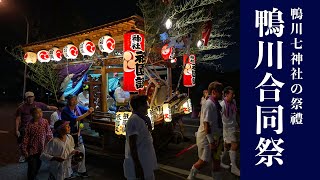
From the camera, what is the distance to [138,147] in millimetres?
3801

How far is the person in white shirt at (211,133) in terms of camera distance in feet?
18.3

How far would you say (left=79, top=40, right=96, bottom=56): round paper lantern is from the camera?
378 inches

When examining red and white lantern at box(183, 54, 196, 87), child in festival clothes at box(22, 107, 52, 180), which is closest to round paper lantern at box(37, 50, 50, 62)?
red and white lantern at box(183, 54, 196, 87)

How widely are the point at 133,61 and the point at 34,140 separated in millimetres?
3541

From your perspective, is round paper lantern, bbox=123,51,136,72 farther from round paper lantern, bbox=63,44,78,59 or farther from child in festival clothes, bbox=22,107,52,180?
round paper lantern, bbox=63,44,78,59

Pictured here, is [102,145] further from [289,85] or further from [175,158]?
[289,85]

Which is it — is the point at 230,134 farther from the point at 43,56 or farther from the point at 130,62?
the point at 43,56

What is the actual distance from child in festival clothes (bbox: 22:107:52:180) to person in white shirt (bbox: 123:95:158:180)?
270cm

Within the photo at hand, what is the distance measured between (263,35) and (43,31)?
21837 mm

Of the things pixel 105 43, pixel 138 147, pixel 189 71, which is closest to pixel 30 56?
pixel 105 43

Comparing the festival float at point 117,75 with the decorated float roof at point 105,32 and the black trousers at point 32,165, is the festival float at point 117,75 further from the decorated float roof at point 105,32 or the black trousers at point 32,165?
the black trousers at point 32,165

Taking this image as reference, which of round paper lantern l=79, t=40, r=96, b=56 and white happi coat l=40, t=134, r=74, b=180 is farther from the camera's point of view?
round paper lantern l=79, t=40, r=96, b=56

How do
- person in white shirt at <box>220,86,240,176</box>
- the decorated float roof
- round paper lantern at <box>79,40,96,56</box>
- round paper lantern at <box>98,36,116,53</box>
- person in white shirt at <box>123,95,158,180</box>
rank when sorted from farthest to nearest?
round paper lantern at <box>79,40,96,56</box> < round paper lantern at <box>98,36,116,53</box> < the decorated float roof < person in white shirt at <box>220,86,240,176</box> < person in white shirt at <box>123,95,158,180</box>

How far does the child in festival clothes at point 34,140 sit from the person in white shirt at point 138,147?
2696 mm
